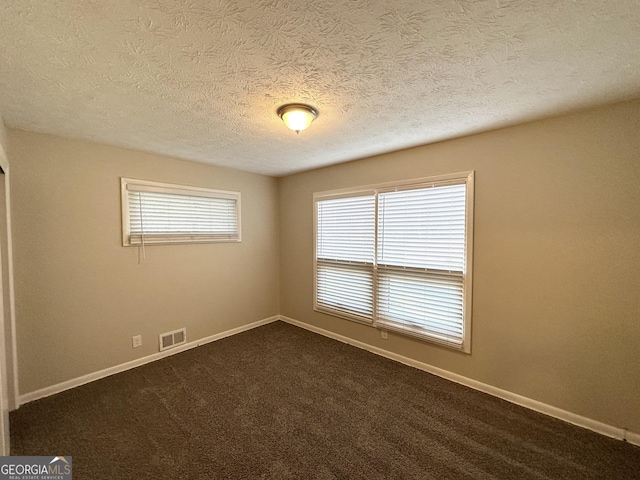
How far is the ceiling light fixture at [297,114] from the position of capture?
5.99ft

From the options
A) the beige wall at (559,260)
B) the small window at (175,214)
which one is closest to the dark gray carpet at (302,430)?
the beige wall at (559,260)

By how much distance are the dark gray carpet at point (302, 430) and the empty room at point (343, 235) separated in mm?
19

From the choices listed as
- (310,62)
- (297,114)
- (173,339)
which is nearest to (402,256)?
(297,114)

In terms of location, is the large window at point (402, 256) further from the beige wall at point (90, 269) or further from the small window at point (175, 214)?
the beige wall at point (90, 269)

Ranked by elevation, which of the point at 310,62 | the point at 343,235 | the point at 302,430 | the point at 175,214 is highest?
the point at 310,62

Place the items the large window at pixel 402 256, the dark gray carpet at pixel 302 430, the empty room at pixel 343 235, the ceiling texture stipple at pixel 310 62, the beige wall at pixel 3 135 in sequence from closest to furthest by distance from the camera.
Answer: the ceiling texture stipple at pixel 310 62, the empty room at pixel 343 235, the dark gray carpet at pixel 302 430, the beige wall at pixel 3 135, the large window at pixel 402 256

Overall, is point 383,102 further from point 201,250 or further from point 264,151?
point 201,250

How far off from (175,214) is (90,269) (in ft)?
3.27

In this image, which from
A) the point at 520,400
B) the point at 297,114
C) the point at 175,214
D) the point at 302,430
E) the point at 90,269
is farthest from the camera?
the point at 175,214

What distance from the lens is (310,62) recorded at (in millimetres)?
1370

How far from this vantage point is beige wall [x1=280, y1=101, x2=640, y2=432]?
1799mm

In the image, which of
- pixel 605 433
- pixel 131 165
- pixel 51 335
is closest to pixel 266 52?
pixel 131 165

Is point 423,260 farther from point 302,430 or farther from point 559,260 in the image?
point 302,430

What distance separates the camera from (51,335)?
7.77 ft
